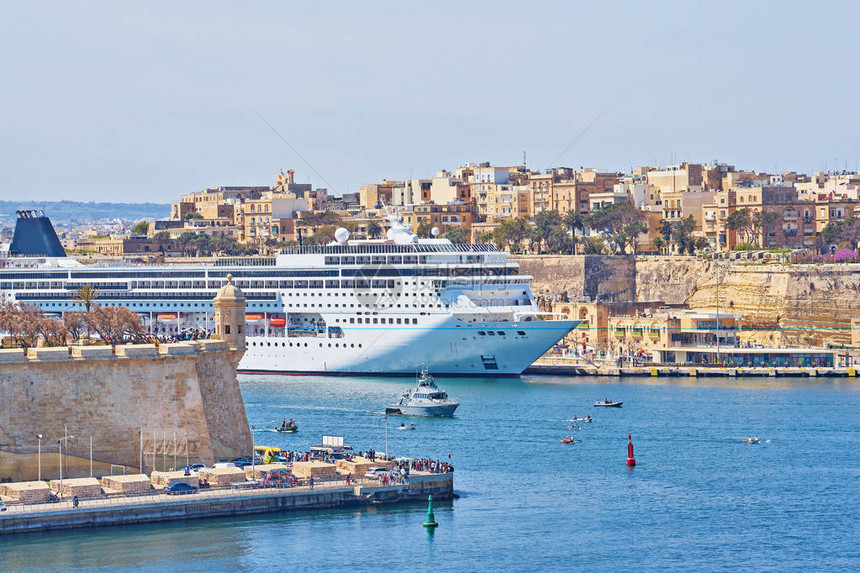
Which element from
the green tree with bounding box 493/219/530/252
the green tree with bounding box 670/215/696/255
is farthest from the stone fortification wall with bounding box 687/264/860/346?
the green tree with bounding box 493/219/530/252

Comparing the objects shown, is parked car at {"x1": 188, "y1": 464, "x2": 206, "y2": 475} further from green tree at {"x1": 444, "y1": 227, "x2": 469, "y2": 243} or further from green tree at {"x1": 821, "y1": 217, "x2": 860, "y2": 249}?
green tree at {"x1": 444, "y1": 227, "x2": 469, "y2": 243}

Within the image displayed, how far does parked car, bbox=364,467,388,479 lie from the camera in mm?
40647

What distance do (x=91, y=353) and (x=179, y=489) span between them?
414cm

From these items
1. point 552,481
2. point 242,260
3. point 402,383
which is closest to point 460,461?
point 552,481

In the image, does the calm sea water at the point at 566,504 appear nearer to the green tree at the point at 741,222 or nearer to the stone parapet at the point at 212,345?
the stone parapet at the point at 212,345

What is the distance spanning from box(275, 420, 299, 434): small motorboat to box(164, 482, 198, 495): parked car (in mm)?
13720

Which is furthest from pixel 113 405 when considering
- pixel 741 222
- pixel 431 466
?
pixel 741 222

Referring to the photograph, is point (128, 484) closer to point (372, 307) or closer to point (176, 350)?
point (176, 350)

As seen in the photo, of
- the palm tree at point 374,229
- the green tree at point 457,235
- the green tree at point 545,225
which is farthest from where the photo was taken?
the palm tree at point 374,229

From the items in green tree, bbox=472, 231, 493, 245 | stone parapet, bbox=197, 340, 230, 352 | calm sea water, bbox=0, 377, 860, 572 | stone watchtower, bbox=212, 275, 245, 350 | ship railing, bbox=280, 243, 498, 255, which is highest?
green tree, bbox=472, 231, 493, 245

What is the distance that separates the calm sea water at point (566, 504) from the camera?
3531 cm

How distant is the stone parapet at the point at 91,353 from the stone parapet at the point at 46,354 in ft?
0.99

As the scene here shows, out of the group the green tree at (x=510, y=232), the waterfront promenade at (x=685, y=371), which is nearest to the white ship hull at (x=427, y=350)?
the waterfront promenade at (x=685, y=371)

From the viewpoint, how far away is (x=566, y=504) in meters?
41.2
